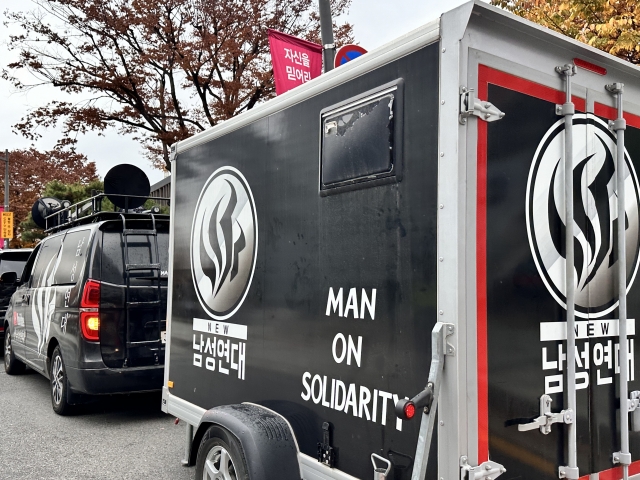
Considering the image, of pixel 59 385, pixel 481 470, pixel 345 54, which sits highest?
pixel 345 54

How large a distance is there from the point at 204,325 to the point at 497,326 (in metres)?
2.32

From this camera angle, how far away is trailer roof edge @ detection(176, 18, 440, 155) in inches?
104

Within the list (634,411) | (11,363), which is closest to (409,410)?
(634,411)

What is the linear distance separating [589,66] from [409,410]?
187 cm

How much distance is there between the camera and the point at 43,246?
332 inches

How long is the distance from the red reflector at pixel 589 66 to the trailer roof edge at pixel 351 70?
0.79 metres

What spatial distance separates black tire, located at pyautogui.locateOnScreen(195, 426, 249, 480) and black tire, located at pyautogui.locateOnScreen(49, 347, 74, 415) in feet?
11.5

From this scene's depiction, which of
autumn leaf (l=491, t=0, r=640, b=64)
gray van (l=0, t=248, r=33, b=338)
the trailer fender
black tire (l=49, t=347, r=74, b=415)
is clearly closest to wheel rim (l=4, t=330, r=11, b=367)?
gray van (l=0, t=248, r=33, b=338)

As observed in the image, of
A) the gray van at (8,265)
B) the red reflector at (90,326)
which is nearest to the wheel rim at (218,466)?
the red reflector at (90,326)

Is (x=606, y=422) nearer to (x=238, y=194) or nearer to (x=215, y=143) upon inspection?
(x=238, y=194)

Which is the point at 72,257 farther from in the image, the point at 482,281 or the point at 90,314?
the point at 482,281

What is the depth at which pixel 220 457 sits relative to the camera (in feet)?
11.6

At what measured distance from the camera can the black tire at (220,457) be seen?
3246mm

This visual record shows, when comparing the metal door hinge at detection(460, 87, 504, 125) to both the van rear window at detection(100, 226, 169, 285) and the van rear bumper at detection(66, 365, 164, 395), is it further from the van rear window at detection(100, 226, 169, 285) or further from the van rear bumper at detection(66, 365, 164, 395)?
the van rear bumper at detection(66, 365, 164, 395)
